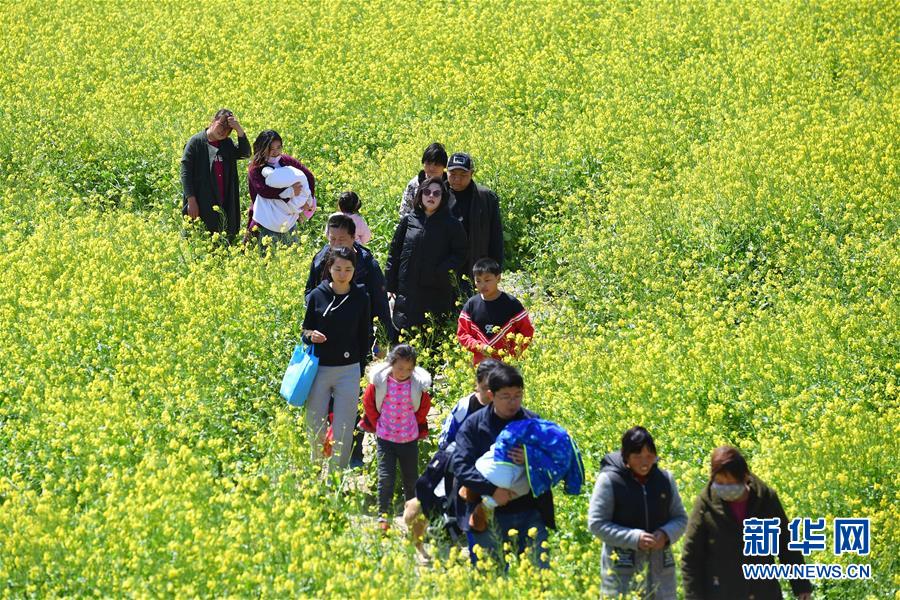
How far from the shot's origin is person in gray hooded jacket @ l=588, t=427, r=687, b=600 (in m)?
6.20

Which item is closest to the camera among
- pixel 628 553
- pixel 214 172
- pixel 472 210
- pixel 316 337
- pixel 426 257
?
pixel 628 553

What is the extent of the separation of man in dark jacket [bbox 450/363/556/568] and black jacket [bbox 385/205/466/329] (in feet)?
10.7

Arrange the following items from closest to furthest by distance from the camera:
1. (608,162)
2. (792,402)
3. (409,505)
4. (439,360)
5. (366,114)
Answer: (409,505) < (792,402) < (439,360) < (608,162) < (366,114)

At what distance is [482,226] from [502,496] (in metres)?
4.07

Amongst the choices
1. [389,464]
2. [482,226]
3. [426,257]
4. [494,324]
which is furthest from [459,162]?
[389,464]

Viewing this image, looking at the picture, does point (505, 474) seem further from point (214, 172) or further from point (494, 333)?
point (214, 172)

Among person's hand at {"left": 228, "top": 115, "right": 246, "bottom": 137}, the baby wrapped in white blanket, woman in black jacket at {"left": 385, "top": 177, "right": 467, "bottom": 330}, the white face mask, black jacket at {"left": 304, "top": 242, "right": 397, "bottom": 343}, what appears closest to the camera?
the white face mask

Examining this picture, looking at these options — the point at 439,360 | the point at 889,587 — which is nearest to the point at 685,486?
the point at 889,587

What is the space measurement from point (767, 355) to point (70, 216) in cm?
796

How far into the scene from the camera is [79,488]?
7422mm

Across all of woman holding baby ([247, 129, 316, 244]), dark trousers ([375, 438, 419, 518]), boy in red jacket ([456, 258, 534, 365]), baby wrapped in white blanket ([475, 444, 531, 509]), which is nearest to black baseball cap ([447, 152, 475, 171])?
Answer: boy in red jacket ([456, 258, 534, 365])

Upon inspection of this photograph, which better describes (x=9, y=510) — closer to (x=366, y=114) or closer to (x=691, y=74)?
(x=366, y=114)

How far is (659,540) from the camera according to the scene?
20.3 feet

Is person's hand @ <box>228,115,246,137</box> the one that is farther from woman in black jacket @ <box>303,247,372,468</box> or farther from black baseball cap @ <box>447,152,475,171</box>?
woman in black jacket @ <box>303,247,372,468</box>
